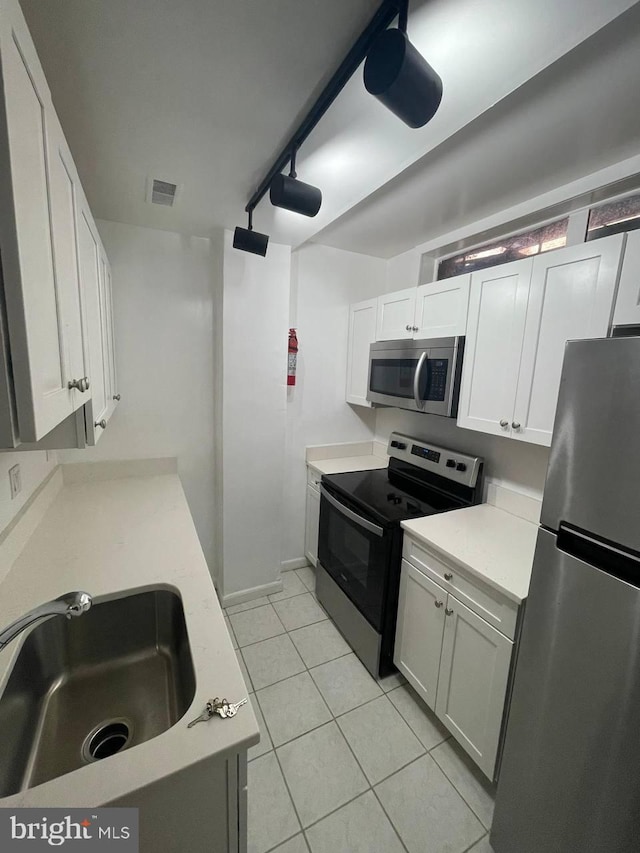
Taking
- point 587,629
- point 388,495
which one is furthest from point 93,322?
point 587,629

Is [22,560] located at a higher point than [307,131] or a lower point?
lower

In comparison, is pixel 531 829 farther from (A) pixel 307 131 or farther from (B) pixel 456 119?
(A) pixel 307 131

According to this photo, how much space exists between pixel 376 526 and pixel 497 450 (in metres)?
0.83

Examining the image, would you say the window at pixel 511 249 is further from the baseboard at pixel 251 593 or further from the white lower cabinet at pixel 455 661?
the baseboard at pixel 251 593

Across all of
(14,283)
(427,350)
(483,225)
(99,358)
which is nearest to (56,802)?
(14,283)

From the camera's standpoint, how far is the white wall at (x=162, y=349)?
2070mm

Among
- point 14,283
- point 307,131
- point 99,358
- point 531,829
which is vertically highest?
point 307,131

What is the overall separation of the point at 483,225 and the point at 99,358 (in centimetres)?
210

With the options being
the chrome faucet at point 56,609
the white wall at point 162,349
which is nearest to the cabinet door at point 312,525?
the white wall at point 162,349

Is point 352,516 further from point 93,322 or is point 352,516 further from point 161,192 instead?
point 161,192

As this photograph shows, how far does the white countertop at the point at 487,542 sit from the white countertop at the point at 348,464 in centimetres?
87

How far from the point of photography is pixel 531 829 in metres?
1.08

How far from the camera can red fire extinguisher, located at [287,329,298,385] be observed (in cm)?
248

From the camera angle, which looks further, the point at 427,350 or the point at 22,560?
the point at 427,350
